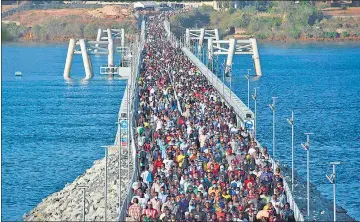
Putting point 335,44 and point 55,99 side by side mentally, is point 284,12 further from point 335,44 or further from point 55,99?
point 55,99

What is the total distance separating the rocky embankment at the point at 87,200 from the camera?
33.9m

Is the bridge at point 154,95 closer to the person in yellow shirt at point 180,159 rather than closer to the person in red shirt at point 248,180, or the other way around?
the person in yellow shirt at point 180,159

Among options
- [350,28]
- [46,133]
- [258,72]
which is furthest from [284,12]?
[46,133]

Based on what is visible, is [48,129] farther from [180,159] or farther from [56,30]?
[56,30]

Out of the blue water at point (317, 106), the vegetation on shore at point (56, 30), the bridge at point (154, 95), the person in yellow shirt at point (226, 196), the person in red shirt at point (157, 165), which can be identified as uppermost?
the person in yellow shirt at point (226, 196)

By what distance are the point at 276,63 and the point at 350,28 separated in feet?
197

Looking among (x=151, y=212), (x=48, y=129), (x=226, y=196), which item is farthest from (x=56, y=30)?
(x=151, y=212)

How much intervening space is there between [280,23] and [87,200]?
153638 mm

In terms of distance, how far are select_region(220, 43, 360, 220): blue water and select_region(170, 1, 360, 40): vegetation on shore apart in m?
29.3

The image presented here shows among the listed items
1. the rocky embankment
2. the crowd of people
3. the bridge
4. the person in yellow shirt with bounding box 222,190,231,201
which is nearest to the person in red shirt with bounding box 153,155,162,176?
the crowd of people

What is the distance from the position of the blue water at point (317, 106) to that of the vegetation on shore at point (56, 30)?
37292 mm

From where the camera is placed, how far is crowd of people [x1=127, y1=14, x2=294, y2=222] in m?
29.6

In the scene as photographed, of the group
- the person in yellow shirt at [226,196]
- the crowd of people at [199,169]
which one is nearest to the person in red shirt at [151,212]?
the crowd of people at [199,169]

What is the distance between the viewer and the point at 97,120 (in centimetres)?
6994
